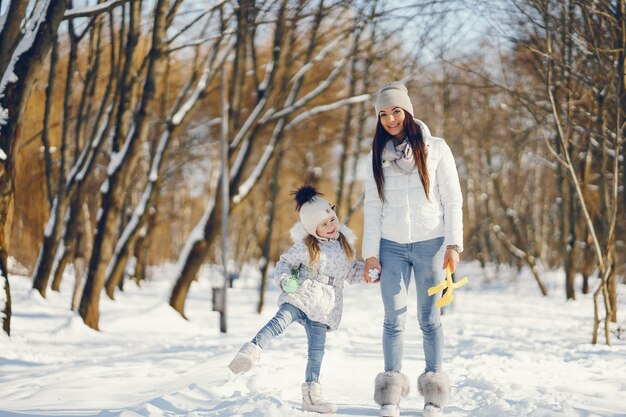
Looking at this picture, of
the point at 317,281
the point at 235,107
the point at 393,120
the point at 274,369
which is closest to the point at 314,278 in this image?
the point at 317,281

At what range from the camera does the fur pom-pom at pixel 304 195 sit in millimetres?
4254

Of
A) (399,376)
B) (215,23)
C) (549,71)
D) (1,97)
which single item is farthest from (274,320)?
(215,23)

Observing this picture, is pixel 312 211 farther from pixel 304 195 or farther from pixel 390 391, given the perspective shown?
pixel 390 391

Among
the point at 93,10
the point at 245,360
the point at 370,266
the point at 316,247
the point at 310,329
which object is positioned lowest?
the point at 245,360

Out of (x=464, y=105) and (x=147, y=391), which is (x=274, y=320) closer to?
(x=147, y=391)

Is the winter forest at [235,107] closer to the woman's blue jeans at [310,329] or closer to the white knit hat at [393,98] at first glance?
the woman's blue jeans at [310,329]

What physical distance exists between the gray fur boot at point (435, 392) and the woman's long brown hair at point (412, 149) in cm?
105

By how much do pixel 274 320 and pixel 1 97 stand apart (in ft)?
13.0

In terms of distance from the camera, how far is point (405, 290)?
3996 mm

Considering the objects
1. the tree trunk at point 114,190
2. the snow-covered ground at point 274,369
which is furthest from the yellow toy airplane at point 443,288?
the tree trunk at point 114,190

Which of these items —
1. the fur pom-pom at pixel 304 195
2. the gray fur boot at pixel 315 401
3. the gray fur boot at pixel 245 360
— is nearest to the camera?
the gray fur boot at pixel 245 360

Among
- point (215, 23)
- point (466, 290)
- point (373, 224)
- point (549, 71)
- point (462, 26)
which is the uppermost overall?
point (215, 23)

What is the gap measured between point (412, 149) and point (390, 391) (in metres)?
1.38

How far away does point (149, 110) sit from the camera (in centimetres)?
930
